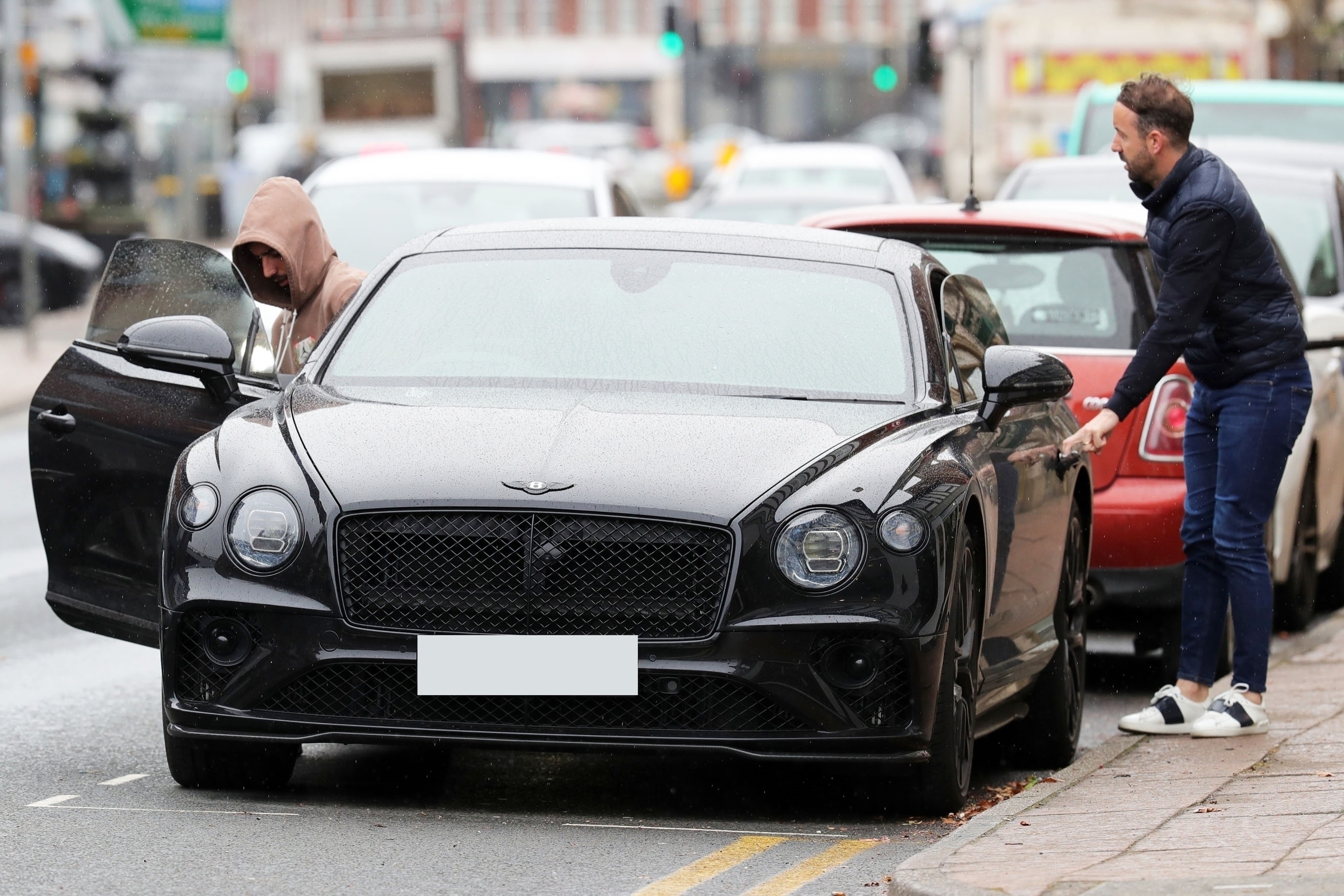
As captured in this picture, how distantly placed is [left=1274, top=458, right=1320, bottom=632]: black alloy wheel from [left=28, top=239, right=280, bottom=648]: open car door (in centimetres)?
475

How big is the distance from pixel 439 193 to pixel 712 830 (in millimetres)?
7124

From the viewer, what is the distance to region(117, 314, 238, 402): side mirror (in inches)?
278

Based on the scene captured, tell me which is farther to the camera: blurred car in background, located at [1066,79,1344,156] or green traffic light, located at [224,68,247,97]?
green traffic light, located at [224,68,247,97]

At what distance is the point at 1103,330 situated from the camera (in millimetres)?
9070

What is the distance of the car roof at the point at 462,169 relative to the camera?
13.2 metres

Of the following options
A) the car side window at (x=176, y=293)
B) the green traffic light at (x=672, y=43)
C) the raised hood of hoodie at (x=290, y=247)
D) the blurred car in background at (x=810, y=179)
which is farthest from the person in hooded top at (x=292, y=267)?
the green traffic light at (x=672, y=43)

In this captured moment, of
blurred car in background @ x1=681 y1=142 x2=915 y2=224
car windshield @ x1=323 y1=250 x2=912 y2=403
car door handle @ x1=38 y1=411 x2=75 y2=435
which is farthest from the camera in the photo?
blurred car in background @ x1=681 y1=142 x2=915 y2=224

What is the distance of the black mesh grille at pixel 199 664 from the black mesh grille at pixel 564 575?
0.42 metres

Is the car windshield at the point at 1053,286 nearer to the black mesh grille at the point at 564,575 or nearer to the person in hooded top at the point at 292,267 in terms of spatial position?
the person in hooded top at the point at 292,267

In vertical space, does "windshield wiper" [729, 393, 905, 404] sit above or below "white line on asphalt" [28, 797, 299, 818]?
above

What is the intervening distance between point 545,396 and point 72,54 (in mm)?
62234

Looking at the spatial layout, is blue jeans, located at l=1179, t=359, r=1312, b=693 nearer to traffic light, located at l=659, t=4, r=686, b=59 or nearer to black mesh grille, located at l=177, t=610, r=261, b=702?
black mesh grille, located at l=177, t=610, r=261, b=702

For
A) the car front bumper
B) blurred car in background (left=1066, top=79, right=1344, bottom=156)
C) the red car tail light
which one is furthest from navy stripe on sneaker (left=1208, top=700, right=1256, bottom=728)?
blurred car in background (left=1066, top=79, right=1344, bottom=156)

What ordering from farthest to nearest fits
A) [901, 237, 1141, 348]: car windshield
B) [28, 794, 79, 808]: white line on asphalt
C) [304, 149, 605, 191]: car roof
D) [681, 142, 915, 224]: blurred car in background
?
1. [681, 142, 915, 224]: blurred car in background
2. [304, 149, 605, 191]: car roof
3. [901, 237, 1141, 348]: car windshield
4. [28, 794, 79, 808]: white line on asphalt
